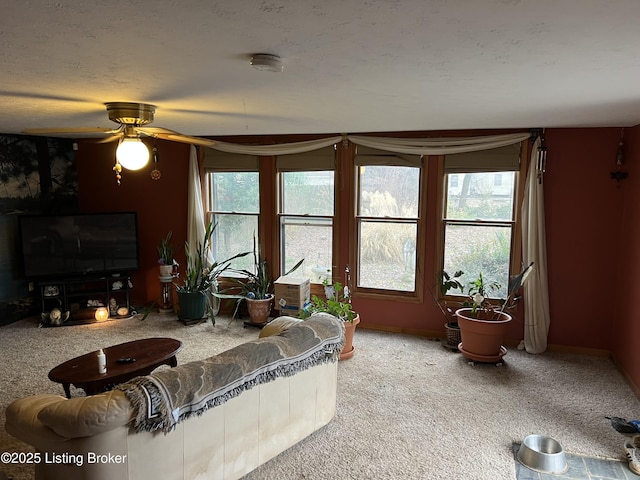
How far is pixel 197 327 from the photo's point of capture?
5145mm

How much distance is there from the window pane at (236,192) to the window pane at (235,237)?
11cm

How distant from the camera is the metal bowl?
2662 millimetres

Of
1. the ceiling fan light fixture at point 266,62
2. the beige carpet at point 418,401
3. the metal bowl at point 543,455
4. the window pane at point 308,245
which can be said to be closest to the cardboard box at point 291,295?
the window pane at point 308,245

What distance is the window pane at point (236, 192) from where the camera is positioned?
214 inches

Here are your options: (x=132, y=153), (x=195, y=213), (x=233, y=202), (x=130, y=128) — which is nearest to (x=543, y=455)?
(x=132, y=153)

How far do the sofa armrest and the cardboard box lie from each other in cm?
305

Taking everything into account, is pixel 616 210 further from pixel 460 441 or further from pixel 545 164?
pixel 460 441

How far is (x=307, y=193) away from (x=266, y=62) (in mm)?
3384

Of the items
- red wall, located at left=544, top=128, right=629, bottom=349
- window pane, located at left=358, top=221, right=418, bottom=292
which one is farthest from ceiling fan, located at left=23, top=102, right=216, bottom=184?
red wall, located at left=544, top=128, right=629, bottom=349

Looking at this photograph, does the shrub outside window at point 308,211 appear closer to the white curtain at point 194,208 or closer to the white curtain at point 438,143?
the white curtain at point 438,143

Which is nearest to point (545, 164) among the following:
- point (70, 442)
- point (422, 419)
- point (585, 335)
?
point (585, 335)

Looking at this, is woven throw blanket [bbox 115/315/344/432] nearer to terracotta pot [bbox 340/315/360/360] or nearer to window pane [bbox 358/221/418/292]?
terracotta pot [bbox 340/315/360/360]

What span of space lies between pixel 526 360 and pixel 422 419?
1.60 meters

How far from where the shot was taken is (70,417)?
1834mm
